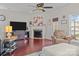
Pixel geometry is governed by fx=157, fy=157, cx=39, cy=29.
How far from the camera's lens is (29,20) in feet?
8.04

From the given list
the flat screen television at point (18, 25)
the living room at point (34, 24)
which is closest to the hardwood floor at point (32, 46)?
the living room at point (34, 24)

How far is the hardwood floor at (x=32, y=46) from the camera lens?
7.97ft

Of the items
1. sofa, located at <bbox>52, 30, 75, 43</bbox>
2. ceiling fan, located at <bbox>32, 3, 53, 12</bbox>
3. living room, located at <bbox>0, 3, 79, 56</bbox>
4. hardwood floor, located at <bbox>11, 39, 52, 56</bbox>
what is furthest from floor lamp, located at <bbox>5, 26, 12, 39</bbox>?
sofa, located at <bbox>52, 30, 75, 43</bbox>

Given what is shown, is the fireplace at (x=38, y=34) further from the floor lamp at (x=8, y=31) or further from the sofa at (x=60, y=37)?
the floor lamp at (x=8, y=31)

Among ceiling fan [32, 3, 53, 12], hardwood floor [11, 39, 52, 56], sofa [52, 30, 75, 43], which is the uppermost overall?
ceiling fan [32, 3, 53, 12]

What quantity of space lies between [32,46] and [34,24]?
13.7 inches

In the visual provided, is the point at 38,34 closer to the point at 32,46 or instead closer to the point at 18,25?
the point at 32,46

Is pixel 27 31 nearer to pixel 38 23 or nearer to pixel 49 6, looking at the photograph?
pixel 38 23

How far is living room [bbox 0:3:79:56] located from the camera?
2.42 m

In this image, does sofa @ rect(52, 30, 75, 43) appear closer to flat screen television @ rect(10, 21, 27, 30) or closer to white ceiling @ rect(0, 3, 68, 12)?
white ceiling @ rect(0, 3, 68, 12)

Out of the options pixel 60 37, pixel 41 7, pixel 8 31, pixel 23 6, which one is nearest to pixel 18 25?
pixel 8 31

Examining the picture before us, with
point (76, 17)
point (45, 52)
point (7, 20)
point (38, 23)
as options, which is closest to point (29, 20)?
point (38, 23)

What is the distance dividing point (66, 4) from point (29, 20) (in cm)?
63

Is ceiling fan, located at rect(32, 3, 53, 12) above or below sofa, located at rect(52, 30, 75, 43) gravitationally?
above
